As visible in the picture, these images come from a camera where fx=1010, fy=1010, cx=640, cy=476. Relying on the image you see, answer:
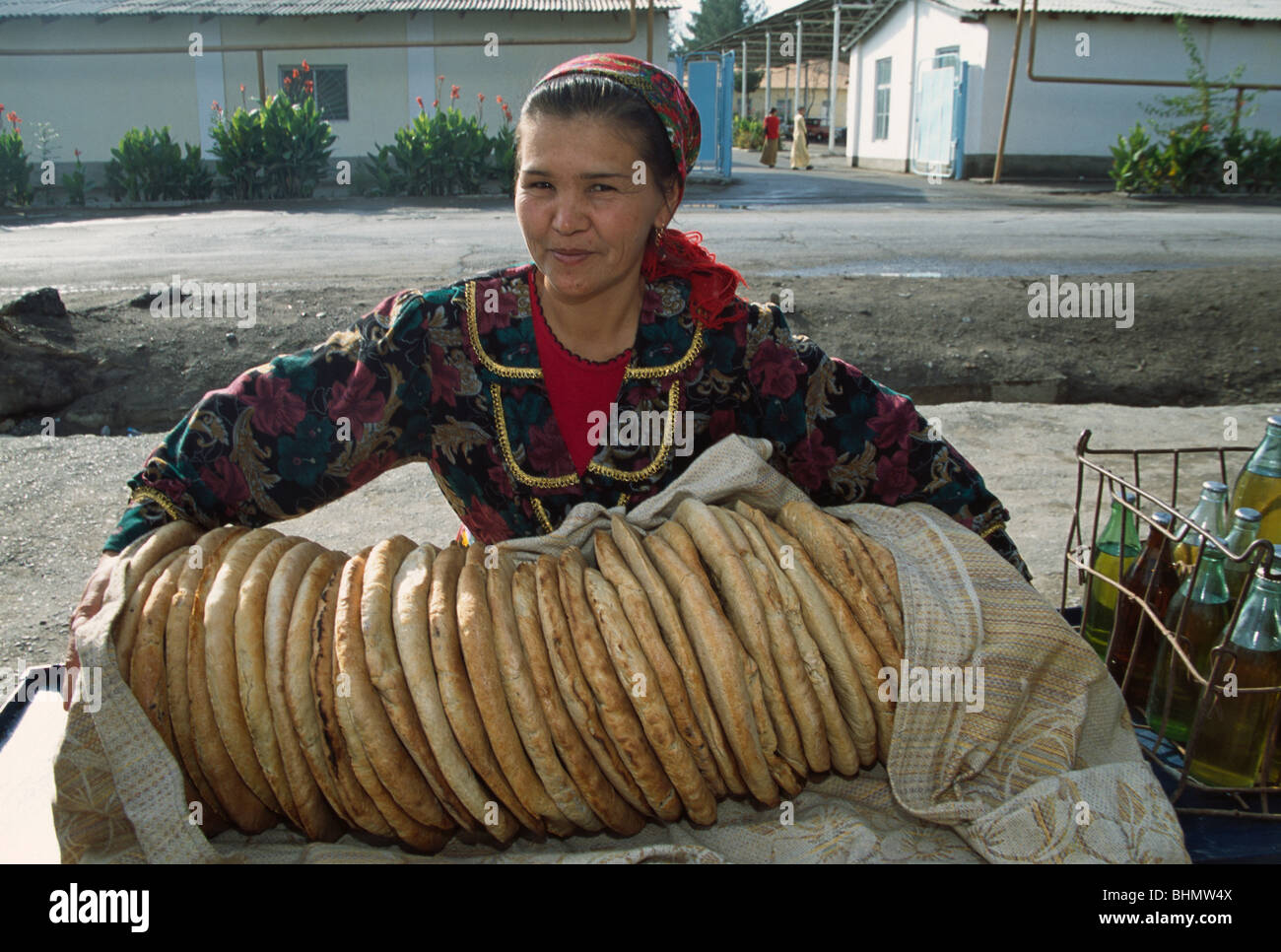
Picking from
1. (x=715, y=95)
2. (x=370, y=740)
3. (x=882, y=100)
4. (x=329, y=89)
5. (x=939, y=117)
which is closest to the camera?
(x=370, y=740)

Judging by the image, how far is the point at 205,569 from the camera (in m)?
1.48

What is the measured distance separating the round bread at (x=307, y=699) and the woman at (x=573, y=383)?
466 millimetres

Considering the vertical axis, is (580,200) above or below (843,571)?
above

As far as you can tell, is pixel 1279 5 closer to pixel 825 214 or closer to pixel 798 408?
pixel 825 214

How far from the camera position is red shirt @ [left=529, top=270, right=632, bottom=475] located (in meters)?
2.01

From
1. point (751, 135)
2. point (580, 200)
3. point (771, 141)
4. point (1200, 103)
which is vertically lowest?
point (580, 200)

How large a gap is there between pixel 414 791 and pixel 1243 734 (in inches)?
48.8

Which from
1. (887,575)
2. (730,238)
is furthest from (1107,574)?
(730,238)

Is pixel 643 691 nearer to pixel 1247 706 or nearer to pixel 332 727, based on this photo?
pixel 332 727

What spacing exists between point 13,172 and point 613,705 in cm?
1680

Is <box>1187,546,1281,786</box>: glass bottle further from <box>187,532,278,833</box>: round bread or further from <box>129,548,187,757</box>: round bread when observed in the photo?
<box>129,548,187,757</box>: round bread

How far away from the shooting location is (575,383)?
2.02m

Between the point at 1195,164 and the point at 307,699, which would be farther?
the point at 1195,164

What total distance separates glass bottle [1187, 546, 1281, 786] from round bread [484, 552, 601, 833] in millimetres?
918
